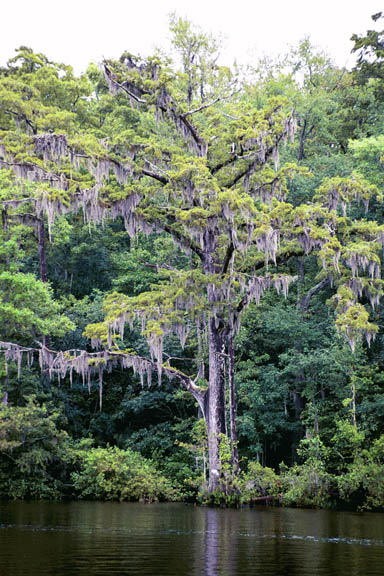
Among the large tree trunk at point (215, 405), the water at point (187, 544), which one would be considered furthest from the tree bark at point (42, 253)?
the water at point (187, 544)

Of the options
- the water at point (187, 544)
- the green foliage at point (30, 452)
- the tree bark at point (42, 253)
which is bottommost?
the water at point (187, 544)

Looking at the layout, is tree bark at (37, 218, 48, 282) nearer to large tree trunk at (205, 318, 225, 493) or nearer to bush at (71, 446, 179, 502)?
bush at (71, 446, 179, 502)

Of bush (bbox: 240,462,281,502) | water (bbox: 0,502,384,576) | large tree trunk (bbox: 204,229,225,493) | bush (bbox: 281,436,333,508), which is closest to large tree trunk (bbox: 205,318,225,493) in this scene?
large tree trunk (bbox: 204,229,225,493)

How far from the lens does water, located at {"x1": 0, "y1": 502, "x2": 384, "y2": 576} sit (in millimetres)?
8844

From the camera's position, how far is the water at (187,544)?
8844mm

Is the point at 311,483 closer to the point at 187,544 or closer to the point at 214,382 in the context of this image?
the point at 214,382

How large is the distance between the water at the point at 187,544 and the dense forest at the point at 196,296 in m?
6.57

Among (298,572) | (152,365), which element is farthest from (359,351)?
(298,572)

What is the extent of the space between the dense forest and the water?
6566mm

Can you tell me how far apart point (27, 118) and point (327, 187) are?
16.1m

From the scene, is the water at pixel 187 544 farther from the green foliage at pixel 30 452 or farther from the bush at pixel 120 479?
the green foliage at pixel 30 452

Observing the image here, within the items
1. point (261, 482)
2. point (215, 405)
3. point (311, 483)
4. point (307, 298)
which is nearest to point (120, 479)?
→ point (215, 405)

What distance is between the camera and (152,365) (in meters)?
25.2

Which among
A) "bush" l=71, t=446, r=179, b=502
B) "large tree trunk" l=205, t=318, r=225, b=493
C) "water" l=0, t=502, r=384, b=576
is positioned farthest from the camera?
"bush" l=71, t=446, r=179, b=502
